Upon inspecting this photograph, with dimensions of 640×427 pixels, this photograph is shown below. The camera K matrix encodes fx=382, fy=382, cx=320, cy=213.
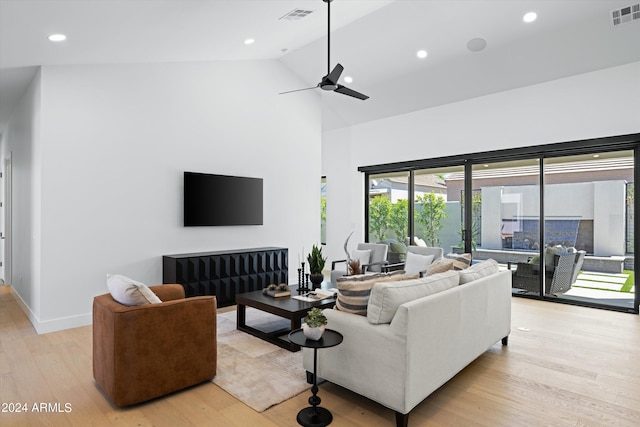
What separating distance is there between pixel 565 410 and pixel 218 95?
550 cm

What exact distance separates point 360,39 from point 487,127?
2573mm

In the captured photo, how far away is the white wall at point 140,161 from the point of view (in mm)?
4289

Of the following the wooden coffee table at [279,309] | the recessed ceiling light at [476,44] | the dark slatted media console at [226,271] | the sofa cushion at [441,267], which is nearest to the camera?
the sofa cushion at [441,267]

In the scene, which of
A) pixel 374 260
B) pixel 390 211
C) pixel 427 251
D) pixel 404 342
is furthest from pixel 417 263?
pixel 404 342

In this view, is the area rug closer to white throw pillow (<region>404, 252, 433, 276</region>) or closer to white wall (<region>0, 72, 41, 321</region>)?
white wall (<region>0, 72, 41, 321</region>)

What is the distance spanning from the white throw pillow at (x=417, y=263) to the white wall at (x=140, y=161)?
6.99 feet

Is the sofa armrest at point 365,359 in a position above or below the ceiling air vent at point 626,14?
below

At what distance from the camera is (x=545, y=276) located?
591cm

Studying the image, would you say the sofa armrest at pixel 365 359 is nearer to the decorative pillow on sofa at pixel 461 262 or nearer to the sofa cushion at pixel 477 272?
the sofa cushion at pixel 477 272

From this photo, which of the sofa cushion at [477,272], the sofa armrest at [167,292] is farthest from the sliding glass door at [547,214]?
the sofa armrest at [167,292]

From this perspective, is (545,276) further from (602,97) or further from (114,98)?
(114,98)

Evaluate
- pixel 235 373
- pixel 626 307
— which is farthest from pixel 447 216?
pixel 235 373

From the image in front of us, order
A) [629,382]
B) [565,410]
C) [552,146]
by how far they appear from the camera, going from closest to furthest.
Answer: [565,410], [629,382], [552,146]

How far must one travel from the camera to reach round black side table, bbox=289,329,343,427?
2367mm
